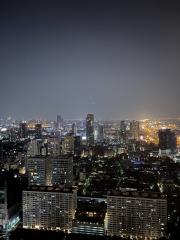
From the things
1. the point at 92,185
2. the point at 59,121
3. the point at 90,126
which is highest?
the point at 59,121

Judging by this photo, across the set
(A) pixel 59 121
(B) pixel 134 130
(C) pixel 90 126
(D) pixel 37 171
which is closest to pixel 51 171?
(D) pixel 37 171

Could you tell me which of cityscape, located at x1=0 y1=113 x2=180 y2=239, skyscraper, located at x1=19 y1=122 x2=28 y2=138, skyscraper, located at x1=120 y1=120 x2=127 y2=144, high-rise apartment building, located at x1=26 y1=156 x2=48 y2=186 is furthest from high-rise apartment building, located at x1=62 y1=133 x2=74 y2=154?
high-rise apartment building, located at x1=26 y1=156 x2=48 y2=186

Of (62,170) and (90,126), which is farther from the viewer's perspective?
(90,126)

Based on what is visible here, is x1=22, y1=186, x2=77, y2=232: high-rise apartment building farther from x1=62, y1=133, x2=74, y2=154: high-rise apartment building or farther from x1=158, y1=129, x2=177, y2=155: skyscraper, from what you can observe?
x1=158, y1=129, x2=177, y2=155: skyscraper

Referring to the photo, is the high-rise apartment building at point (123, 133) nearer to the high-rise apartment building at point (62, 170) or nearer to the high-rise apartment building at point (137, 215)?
the high-rise apartment building at point (62, 170)

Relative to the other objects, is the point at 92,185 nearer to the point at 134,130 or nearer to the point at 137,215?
the point at 137,215

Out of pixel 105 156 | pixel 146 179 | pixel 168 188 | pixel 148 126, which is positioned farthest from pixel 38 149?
pixel 148 126
